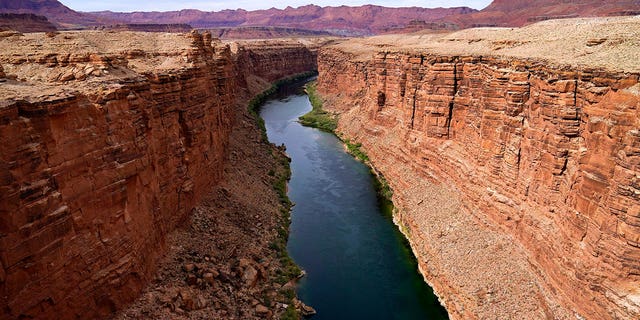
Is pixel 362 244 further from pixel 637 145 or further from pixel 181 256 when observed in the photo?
pixel 637 145

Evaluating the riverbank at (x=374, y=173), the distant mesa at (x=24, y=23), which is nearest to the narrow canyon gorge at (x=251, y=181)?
→ the riverbank at (x=374, y=173)

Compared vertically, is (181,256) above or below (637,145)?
below

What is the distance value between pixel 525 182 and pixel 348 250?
38.3 feet

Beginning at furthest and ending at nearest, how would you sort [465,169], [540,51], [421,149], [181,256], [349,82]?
[349,82] → [421,149] → [465,169] → [540,51] → [181,256]

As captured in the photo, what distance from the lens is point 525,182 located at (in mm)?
20922

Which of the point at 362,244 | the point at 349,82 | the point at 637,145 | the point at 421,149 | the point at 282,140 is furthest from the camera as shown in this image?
the point at 349,82

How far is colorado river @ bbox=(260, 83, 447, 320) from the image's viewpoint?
2261 cm

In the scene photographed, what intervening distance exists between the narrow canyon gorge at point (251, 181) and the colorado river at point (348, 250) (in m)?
1.44

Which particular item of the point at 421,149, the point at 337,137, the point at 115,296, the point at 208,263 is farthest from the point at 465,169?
the point at 337,137

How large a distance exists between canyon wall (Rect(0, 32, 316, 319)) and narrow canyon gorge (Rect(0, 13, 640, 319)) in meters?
0.06

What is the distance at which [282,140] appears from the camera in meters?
51.7

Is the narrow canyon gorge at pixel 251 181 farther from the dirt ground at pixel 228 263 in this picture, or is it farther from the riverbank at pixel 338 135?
the riverbank at pixel 338 135

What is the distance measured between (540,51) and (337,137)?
30445mm

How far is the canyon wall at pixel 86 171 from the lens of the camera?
11.4 m
